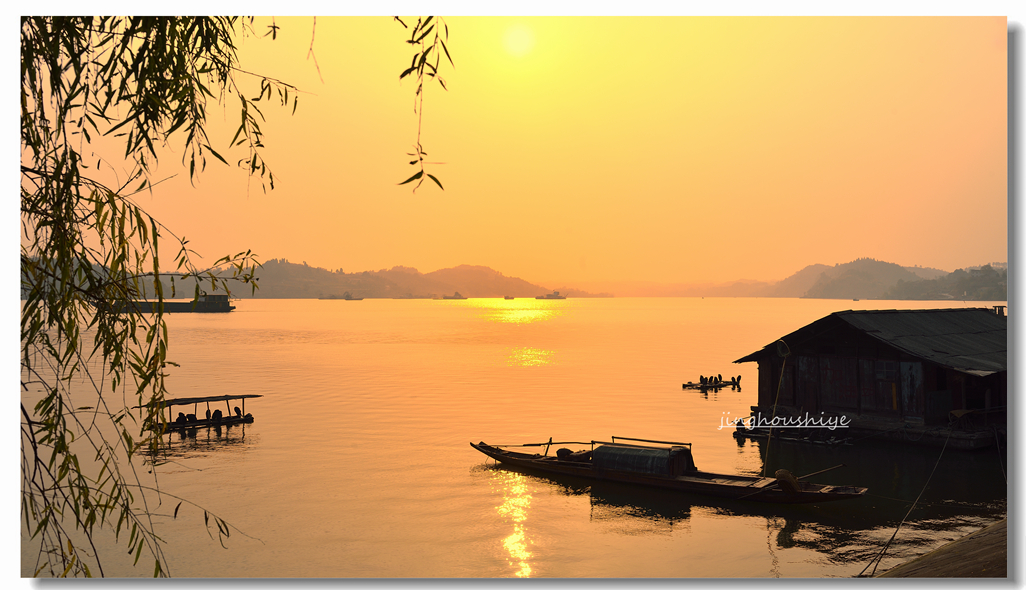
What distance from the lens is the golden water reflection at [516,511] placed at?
67.5ft

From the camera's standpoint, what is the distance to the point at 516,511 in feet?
84.8

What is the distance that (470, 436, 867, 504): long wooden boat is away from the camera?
24.0 meters

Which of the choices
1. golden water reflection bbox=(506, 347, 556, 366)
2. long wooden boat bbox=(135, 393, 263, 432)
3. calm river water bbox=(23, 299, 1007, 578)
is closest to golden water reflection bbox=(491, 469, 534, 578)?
calm river water bbox=(23, 299, 1007, 578)

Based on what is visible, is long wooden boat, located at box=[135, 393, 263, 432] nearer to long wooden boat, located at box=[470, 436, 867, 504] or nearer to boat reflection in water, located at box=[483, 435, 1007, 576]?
boat reflection in water, located at box=[483, 435, 1007, 576]

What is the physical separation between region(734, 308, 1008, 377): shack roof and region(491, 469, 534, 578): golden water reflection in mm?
16082

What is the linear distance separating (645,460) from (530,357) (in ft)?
255

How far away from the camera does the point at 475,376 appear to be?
78438 millimetres

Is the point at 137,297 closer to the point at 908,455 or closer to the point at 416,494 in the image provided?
the point at 416,494

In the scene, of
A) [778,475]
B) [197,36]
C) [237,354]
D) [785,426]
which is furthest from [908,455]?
[237,354]

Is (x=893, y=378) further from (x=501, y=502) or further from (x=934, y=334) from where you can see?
(x=501, y=502)

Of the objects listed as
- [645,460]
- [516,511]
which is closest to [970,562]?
[645,460]

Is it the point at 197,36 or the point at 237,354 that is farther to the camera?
the point at 237,354
